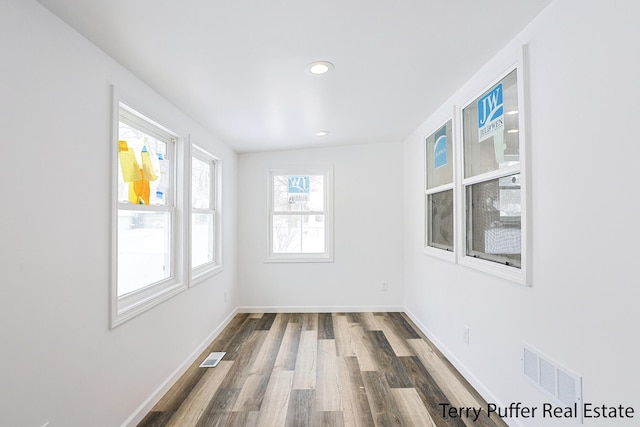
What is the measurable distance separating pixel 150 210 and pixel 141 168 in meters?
0.31

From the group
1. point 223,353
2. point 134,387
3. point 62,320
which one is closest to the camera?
point 62,320

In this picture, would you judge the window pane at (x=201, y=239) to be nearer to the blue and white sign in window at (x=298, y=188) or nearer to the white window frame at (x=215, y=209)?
the white window frame at (x=215, y=209)

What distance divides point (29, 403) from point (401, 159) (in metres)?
4.25

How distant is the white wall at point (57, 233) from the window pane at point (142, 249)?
270 millimetres

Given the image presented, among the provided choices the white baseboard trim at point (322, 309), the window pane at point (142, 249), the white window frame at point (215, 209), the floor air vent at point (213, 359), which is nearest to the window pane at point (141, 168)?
the window pane at point (142, 249)

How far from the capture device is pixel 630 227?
1.25m

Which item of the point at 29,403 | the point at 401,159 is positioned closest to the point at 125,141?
the point at 29,403

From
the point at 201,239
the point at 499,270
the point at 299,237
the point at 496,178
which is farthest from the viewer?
the point at 299,237

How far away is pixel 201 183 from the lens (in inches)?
142

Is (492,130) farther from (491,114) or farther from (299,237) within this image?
(299,237)

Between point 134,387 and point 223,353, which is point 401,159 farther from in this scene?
point 134,387

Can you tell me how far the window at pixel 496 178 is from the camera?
6.47ft

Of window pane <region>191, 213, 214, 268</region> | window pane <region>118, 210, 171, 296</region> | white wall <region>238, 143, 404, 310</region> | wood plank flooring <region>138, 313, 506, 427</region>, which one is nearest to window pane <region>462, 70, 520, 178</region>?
wood plank flooring <region>138, 313, 506, 427</region>

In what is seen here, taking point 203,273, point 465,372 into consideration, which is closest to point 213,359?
point 203,273
